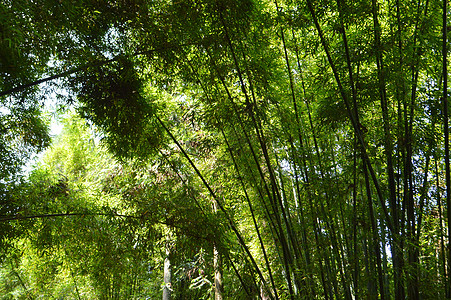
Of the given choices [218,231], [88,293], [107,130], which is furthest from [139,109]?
[88,293]

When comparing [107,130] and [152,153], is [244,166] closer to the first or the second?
[152,153]

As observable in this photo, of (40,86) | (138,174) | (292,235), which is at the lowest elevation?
(292,235)

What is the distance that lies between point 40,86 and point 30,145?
101cm

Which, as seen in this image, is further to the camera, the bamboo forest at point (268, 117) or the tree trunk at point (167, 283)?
the tree trunk at point (167, 283)

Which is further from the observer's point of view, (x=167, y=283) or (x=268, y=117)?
(x=167, y=283)

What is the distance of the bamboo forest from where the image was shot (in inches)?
104

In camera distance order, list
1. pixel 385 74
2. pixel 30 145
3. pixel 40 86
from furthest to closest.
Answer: pixel 30 145 → pixel 40 86 → pixel 385 74

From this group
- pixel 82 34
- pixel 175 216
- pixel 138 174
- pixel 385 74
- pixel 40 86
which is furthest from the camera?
pixel 138 174

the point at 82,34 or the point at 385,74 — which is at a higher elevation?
the point at 82,34

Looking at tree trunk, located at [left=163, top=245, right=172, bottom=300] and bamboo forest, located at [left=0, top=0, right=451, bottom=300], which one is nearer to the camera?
bamboo forest, located at [left=0, top=0, right=451, bottom=300]

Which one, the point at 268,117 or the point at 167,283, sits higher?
the point at 268,117

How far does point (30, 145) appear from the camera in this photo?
171 inches

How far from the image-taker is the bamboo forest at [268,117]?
2646 millimetres

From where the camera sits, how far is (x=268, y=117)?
12.2ft
